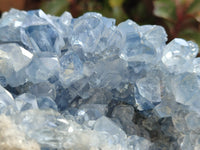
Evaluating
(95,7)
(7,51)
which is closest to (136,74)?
(7,51)

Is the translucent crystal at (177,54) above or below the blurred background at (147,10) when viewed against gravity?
above

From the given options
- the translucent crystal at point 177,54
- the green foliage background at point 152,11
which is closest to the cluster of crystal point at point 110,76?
the translucent crystal at point 177,54

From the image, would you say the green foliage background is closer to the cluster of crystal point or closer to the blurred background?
the blurred background

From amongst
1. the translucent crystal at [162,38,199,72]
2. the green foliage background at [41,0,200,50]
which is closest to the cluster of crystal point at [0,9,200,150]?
the translucent crystal at [162,38,199,72]

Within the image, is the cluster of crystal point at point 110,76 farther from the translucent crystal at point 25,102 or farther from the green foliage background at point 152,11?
the green foliage background at point 152,11

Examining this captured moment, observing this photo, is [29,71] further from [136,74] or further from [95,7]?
[95,7]

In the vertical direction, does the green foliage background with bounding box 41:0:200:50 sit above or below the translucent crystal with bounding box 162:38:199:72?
below

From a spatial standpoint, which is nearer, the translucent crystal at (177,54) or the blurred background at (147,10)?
the translucent crystal at (177,54)
